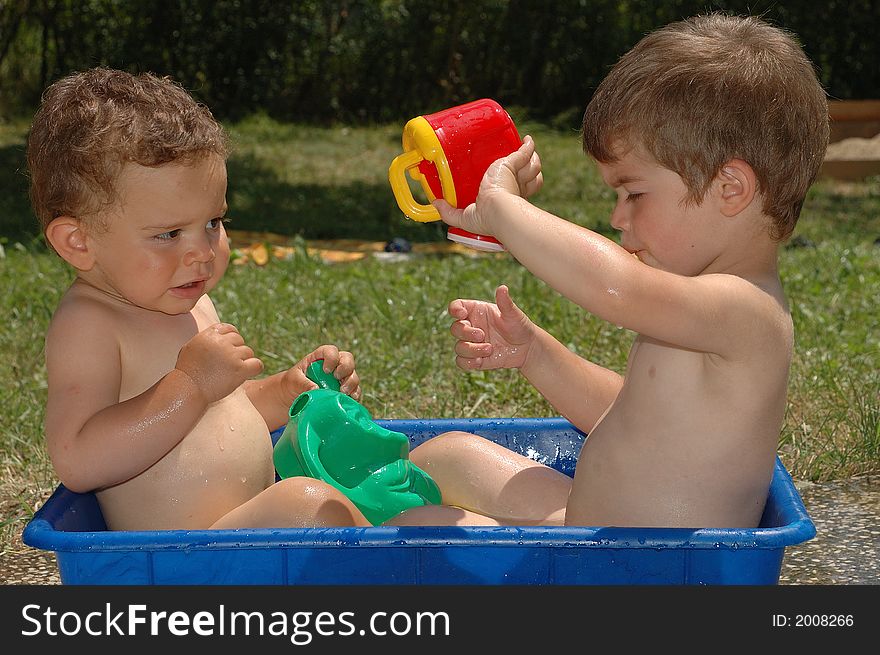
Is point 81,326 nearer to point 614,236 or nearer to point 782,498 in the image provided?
point 782,498

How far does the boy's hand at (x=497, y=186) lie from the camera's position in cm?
190

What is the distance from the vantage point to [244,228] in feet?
23.8

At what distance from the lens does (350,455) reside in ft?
7.64

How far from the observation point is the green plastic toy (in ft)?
7.48

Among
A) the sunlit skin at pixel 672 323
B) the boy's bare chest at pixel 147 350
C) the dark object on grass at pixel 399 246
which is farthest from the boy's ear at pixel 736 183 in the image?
the dark object on grass at pixel 399 246

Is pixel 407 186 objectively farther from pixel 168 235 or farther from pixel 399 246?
pixel 399 246

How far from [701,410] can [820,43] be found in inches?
440

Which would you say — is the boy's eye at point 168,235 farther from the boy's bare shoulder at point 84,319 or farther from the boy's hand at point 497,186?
the boy's hand at point 497,186

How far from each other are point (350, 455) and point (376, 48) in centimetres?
1055

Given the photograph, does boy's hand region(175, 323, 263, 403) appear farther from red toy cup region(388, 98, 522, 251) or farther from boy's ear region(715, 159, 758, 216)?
boy's ear region(715, 159, 758, 216)

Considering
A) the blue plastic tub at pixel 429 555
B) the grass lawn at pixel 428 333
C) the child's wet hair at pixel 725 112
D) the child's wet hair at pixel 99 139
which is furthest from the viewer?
the grass lawn at pixel 428 333

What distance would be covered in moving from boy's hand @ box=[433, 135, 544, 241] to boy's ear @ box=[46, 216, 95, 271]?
26.4 inches

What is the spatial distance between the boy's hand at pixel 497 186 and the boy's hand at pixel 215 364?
45 cm

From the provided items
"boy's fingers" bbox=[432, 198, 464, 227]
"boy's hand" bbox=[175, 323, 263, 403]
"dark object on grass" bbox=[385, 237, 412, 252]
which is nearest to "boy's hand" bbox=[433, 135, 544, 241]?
"boy's fingers" bbox=[432, 198, 464, 227]
